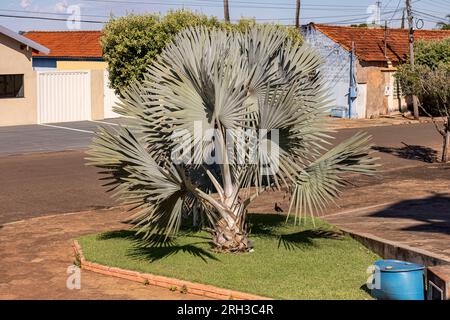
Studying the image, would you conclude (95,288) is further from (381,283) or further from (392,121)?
(392,121)

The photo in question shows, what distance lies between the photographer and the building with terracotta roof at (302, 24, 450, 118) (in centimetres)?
3791

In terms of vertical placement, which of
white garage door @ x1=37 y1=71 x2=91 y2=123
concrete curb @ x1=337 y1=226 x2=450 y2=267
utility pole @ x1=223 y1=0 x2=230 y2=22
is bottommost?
concrete curb @ x1=337 y1=226 x2=450 y2=267

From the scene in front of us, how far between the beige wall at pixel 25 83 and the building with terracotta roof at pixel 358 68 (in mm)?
13245

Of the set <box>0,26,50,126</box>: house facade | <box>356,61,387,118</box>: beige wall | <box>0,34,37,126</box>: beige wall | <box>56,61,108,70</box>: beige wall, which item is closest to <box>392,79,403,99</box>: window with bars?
<box>356,61,387,118</box>: beige wall

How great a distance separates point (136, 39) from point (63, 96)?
915 cm

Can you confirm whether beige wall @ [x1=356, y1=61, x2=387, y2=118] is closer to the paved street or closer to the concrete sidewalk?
the paved street

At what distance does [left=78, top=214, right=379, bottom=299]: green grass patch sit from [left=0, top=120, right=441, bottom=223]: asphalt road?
3442 millimetres

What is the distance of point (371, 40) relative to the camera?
40.4 metres

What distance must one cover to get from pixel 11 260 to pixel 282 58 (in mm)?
4949

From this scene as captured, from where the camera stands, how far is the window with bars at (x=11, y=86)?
103 feet

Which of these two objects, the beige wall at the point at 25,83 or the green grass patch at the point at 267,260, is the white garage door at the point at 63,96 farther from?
the green grass patch at the point at 267,260

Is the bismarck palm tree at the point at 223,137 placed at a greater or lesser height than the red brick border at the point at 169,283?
greater

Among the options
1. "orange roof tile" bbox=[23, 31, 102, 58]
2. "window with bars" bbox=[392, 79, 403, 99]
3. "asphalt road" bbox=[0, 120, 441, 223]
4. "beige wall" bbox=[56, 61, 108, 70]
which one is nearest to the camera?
"asphalt road" bbox=[0, 120, 441, 223]

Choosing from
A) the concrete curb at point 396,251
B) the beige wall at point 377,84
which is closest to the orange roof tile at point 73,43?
the beige wall at point 377,84
